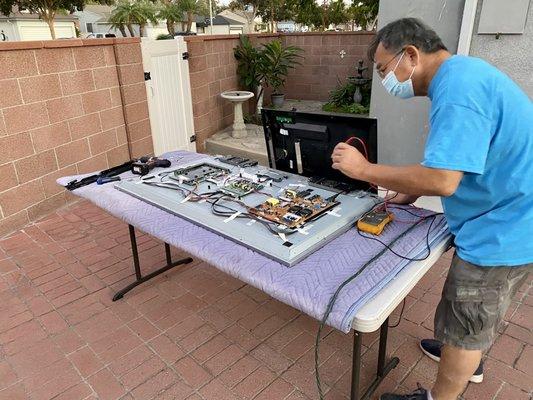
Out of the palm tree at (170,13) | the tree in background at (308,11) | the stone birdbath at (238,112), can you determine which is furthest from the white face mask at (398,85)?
the palm tree at (170,13)

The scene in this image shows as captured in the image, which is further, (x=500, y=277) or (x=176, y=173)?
(x=176, y=173)

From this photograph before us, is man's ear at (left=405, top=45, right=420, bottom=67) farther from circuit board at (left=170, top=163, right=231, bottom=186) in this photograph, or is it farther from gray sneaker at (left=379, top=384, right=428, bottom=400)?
gray sneaker at (left=379, top=384, right=428, bottom=400)

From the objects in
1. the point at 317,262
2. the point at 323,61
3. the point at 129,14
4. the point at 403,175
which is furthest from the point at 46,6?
the point at 403,175

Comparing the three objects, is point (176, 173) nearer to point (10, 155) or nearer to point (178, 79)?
point (10, 155)

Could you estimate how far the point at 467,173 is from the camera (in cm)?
124

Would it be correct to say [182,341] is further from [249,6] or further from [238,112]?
[249,6]

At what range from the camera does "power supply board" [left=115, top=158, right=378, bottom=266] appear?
1487 mm

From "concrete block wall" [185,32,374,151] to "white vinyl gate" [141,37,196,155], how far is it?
18 centimetres

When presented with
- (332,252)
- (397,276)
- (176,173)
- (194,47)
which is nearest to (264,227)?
(332,252)

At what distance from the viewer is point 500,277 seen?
137 centimetres

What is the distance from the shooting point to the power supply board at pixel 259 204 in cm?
149

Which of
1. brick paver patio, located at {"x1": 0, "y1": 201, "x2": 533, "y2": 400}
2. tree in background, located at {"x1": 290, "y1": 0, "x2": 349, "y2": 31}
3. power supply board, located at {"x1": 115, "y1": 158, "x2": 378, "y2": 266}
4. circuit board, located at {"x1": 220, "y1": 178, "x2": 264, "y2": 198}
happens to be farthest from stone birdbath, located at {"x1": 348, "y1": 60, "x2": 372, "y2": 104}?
tree in background, located at {"x1": 290, "y1": 0, "x2": 349, "y2": 31}

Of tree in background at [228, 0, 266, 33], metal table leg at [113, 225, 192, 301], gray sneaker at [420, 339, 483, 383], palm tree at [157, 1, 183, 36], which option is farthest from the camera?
tree in background at [228, 0, 266, 33]

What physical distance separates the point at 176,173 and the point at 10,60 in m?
2.18
